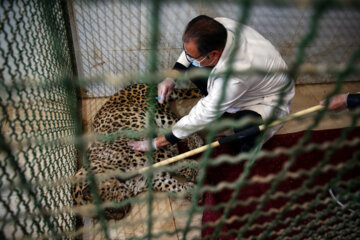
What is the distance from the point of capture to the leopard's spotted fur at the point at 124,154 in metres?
1.90

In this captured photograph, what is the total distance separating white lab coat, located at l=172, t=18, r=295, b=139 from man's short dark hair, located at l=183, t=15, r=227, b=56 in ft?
0.33

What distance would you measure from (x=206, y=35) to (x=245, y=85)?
17.2 inches

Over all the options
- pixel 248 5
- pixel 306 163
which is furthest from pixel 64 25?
pixel 306 163

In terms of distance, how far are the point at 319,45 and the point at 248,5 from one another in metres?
2.79

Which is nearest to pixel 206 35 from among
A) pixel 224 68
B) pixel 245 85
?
pixel 224 68

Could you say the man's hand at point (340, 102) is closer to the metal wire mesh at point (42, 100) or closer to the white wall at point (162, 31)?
the white wall at point (162, 31)

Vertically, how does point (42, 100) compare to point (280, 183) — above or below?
above

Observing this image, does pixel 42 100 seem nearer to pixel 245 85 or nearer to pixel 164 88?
pixel 164 88

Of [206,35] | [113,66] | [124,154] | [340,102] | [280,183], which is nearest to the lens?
[206,35]

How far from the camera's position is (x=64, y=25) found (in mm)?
2215

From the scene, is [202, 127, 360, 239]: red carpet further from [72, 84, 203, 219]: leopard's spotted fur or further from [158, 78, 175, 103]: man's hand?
[158, 78, 175, 103]: man's hand

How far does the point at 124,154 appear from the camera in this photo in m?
2.11

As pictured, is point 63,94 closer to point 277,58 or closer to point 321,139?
point 277,58

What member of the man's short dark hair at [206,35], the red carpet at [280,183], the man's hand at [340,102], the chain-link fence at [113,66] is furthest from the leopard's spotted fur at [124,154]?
the man's hand at [340,102]
